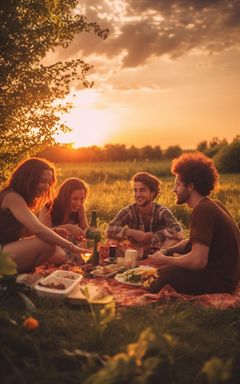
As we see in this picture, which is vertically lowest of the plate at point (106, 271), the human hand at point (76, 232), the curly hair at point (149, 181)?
the plate at point (106, 271)

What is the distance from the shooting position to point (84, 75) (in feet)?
33.7

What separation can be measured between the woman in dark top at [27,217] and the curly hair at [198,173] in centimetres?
162

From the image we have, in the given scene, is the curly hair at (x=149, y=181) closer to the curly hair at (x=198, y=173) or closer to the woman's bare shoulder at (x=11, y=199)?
the curly hair at (x=198, y=173)

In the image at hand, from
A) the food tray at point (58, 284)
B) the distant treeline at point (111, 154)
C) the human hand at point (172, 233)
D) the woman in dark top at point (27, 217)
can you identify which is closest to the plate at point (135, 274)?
the woman in dark top at point (27, 217)

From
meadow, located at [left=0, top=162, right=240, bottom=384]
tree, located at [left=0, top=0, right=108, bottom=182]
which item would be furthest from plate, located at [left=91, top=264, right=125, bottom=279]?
tree, located at [left=0, top=0, right=108, bottom=182]

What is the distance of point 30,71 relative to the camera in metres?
9.85

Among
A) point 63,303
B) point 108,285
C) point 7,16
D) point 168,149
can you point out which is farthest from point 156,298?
point 168,149

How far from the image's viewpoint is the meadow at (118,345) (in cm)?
277

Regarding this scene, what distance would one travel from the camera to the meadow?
2770 mm

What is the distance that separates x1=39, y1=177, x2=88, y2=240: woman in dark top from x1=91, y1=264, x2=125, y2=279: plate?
1.14m

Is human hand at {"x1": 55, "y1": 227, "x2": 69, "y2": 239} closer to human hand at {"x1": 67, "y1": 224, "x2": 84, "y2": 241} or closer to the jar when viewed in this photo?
human hand at {"x1": 67, "y1": 224, "x2": 84, "y2": 241}

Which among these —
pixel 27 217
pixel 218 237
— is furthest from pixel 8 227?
pixel 218 237

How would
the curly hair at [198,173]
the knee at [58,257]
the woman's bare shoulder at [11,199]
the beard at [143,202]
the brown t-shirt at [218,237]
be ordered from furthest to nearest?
1. the beard at [143,202]
2. the knee at [58,257]
3. the woman's bare shoulder at [11,199]
4. the curly hair at [198,173]
5. the brown t-shirt at [218,237]

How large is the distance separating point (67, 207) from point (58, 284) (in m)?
2.54
